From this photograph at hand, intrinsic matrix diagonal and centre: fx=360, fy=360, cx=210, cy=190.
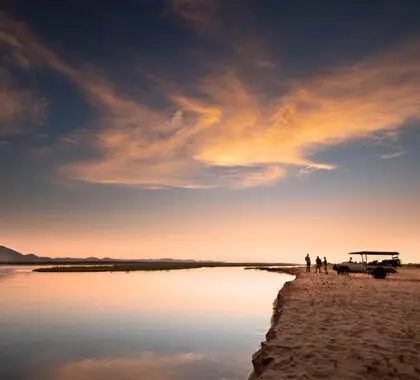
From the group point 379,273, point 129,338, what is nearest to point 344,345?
point 129,338

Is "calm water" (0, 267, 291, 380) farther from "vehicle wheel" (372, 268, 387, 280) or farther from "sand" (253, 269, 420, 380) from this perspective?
"vehicle wheel" (372, 268, 387, 280)

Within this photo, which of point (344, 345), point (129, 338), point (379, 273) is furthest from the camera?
point (379, 273)

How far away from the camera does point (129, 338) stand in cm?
1983

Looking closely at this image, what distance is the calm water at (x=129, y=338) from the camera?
46.2ft

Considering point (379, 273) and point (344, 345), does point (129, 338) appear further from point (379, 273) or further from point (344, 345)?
point (379, 273)

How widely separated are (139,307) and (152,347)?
13.7 metres

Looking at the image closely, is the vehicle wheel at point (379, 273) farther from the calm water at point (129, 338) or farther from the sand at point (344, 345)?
the sand at point (344, 345)

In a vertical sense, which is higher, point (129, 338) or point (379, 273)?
point (379, 273)

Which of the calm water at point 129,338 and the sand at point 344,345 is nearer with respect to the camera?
the sand at point 344,345

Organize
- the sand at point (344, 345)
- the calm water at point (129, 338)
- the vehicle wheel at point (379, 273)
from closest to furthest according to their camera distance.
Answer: the sand at point (344, 345), the calm water at point (129, 338), the vehicle wheel at point (379, 273)

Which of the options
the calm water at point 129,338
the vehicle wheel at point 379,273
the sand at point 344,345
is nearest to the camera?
the sand at point 344,345

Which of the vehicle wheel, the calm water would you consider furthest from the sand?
the vehicle wheel

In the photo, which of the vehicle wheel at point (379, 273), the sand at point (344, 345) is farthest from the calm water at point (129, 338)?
the vehicle wheel at point (379, 273)

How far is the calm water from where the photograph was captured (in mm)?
14070
